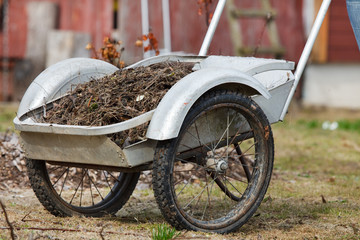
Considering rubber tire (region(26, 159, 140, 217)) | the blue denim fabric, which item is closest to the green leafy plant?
rubber tire (region(26, 159, 140, 217))

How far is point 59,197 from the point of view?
3809 millimetres

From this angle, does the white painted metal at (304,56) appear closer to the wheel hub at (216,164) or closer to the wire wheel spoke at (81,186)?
the wheel hub at (216,164)

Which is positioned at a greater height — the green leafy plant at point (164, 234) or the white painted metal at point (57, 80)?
the white painted metal at point (57, 80)

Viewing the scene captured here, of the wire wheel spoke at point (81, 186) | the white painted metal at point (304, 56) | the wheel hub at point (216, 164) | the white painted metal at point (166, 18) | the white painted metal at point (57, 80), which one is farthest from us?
the white painted metal at point (166, 18)

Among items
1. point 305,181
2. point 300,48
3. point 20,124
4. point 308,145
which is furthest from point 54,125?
point 300,48

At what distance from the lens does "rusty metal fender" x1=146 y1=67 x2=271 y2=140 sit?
3.19 m

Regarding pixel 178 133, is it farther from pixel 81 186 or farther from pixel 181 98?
pixel 81 186

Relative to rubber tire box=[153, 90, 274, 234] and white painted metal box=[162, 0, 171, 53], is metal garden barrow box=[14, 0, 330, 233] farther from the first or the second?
white painted metal box=[162, 0, 171, 53]

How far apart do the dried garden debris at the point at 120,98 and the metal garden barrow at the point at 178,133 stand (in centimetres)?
11

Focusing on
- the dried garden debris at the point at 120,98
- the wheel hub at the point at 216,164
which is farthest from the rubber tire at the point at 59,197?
the wheel hub at the point at 216,164

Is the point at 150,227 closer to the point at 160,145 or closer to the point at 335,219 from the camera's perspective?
the point at 160,145

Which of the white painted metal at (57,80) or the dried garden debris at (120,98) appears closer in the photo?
the dried garden debris at (120,98)

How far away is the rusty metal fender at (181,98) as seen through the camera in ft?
10.5

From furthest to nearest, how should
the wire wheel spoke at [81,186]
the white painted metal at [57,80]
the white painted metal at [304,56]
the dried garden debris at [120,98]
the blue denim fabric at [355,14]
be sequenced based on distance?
the wire wheel spoke at [81,186] < the blue denim fabric at [355,14] < the white painted metal at [304,56] < the white painted metal at [57,80] < the dried garden debris at [120,98]
